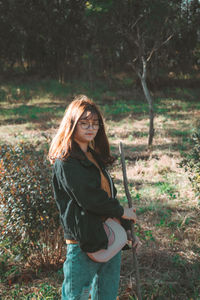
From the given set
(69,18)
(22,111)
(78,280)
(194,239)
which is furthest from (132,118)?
(69,18)

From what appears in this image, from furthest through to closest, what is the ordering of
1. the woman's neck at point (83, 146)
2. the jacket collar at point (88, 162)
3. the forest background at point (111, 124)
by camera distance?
the forest background at point (111, 124) → the woman's neck at point (83, 146) → the jacket collar at point (88, 162)

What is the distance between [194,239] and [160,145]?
5.41m

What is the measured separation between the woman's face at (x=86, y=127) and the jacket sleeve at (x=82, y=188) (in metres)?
0.23

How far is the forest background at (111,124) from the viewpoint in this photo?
3215 mm

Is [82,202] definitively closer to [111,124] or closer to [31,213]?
[31,213]

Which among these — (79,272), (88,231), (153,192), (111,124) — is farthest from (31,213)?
(111,124)

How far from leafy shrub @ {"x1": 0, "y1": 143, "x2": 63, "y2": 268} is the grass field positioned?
30 centimetres

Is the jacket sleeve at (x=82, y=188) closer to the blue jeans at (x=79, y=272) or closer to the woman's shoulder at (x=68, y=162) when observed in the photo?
the woman's shoulder at (x=68, y=162)

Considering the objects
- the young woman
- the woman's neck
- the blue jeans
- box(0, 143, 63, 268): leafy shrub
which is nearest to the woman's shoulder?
the young woman

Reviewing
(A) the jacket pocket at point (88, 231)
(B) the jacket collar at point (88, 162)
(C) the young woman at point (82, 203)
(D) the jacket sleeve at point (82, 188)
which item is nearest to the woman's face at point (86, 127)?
(C) the young woman at point (82, 203)

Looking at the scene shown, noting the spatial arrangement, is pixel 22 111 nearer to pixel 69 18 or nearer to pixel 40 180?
pixel 69 18

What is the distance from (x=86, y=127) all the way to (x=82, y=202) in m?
0.47

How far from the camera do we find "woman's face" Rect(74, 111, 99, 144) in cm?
191

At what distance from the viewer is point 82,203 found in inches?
68.3
